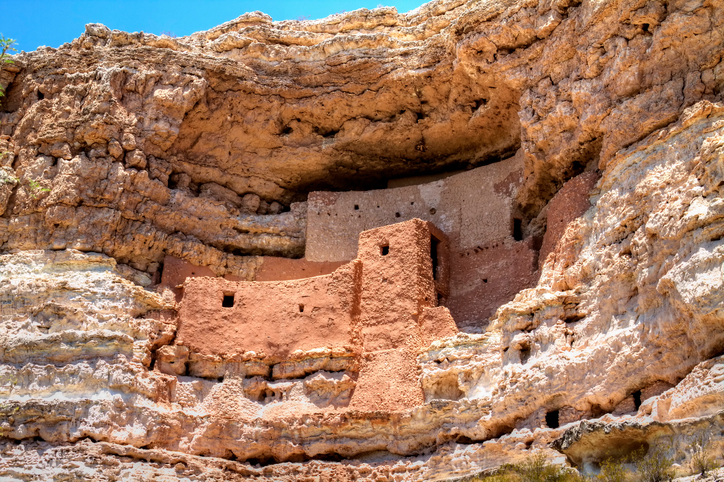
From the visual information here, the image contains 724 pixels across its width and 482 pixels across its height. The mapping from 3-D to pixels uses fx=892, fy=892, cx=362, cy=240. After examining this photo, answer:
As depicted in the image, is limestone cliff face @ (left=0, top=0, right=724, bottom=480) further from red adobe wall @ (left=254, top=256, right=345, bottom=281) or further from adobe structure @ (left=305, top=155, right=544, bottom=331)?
adobe structure @ (left=305, top=155, right=544, bottom=331)

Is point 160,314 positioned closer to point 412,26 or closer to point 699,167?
point 412,26

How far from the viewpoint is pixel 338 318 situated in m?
17.8

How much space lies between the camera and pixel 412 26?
20.5 m

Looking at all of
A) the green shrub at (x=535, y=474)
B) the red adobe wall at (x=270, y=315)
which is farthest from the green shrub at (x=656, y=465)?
the red adobe wall at (x=270, y=315)

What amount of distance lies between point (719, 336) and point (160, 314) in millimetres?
10976

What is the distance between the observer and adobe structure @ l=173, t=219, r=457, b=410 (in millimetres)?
17047

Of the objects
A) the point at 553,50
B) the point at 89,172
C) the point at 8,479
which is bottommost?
the point at 8,479

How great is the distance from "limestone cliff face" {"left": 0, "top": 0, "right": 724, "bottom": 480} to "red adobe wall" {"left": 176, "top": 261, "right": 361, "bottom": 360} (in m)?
0.27

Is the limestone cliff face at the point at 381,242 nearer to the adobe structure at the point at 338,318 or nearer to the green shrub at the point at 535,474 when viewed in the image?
the adobe structure at the point at 338,318

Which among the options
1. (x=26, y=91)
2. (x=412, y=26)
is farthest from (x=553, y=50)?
(x=26, y=91)

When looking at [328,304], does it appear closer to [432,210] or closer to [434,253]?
[434,253]

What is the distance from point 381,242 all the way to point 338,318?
189 cm

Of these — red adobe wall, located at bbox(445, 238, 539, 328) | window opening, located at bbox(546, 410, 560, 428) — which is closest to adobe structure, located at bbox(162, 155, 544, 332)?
red adobe wall, located at bbox(445, 238, 539, 328)

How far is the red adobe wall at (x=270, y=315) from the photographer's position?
17812mm
